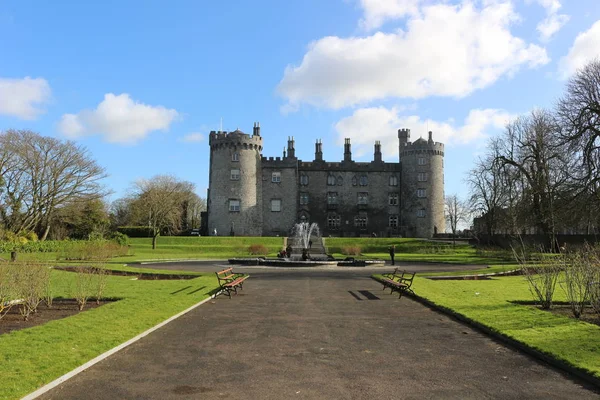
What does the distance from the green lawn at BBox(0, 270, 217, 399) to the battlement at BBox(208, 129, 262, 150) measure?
4762cm

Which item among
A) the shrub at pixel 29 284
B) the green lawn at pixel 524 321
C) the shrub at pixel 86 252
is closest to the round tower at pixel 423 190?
the shrub at pixel 86 252

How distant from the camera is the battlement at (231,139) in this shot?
62.3 m

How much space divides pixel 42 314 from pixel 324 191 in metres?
57.1

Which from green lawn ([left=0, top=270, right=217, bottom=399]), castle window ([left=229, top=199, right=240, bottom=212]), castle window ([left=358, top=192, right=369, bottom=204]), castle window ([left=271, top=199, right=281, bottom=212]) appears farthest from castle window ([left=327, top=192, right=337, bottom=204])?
green lawn ([left=0, top=270, right=217, bottom=399])

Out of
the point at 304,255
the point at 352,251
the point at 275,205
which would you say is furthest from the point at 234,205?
the point at 304,255

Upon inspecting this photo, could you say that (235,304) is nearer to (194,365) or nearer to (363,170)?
(194,365)

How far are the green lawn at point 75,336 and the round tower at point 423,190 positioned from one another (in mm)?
53941

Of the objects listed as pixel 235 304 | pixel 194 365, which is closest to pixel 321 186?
pixel 235 304

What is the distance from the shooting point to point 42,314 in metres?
11.9

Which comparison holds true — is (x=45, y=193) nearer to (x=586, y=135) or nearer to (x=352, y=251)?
(x=352, y=251)

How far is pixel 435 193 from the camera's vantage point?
217ft

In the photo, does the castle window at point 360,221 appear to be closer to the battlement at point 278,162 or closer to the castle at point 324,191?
the castle at point 324,191

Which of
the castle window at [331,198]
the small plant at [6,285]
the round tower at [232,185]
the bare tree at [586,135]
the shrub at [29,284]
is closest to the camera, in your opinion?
the small plant at [6,285]

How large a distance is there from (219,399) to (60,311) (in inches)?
327
